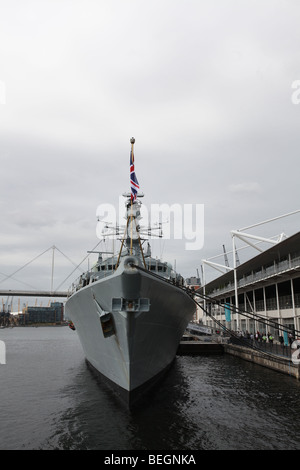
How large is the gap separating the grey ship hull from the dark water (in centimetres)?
130

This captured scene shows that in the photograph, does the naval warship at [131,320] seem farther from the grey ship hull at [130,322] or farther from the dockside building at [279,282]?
the dockside building at [279,282]

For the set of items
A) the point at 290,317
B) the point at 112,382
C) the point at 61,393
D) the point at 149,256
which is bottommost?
the point at 61,393

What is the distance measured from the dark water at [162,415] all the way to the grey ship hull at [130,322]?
130cm

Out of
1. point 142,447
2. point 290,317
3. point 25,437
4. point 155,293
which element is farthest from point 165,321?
point 290,317

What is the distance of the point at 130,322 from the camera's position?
11.3 meters

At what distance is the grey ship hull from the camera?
36.9 ft

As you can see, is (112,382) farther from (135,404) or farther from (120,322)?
(120,322)

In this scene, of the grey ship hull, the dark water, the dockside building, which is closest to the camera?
the dark water

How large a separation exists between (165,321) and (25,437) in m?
7.08

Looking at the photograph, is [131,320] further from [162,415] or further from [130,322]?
[162,415]

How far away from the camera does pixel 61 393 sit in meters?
16.6

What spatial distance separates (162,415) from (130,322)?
4.16 meters

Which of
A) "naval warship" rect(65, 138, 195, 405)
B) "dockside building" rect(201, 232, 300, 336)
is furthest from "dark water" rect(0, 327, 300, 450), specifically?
"dockside building" rect(201, 232, 300, 336)

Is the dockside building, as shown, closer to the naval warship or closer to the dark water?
the dark water
